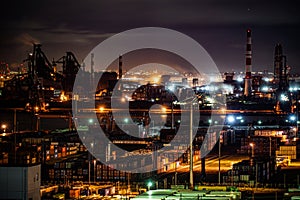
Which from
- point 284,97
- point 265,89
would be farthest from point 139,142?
point 265,89

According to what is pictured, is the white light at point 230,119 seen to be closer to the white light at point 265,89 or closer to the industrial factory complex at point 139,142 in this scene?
the industrial factory complex at point 139,142

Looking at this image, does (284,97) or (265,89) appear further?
(265,89)

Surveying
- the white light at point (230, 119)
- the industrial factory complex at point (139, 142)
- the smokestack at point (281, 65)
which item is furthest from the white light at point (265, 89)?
the white light at point (230, 119)

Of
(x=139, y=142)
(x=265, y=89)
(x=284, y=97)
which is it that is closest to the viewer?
(x=139, y=142)

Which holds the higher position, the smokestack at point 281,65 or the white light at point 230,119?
the smokestack at point 281,65

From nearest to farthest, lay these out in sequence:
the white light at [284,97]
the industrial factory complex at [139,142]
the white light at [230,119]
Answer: the industrial factory complex at [139,142], the white light at [230,119], the white light at [284,97]

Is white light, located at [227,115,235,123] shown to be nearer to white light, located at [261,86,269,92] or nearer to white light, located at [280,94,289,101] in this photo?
white light, located at [280,94,289,101]

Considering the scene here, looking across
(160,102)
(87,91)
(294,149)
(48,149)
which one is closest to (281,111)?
(160,102)

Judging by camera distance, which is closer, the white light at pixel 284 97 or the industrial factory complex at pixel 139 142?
the industrial factory complex at pixel 139 142

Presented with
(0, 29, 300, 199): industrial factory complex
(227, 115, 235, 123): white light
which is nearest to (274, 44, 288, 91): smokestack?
(0, 29, 300, 199): industrial factory complex

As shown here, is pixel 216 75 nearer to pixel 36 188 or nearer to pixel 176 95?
pixel 176 95

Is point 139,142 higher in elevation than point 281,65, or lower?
lower

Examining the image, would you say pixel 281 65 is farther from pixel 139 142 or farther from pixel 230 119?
pixel 139 142

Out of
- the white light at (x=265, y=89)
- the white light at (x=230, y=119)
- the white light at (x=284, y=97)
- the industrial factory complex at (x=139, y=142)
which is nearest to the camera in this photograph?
the industrial factory complex at (x=139, y=142)
